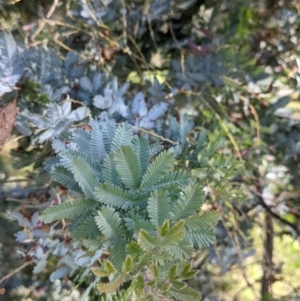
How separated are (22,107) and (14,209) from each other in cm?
29

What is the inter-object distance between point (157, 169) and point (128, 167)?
0.04m

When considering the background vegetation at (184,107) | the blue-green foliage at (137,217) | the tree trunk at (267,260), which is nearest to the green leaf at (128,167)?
the blue-green foliage at (137,217)

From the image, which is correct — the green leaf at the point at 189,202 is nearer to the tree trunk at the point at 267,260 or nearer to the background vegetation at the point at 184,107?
the background vegetation at the point at 184,107

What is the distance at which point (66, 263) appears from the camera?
2.86 ft

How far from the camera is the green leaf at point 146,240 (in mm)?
399

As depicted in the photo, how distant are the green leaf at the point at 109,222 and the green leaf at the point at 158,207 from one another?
0.04 meters

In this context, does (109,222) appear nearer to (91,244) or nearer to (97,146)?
(91,244)

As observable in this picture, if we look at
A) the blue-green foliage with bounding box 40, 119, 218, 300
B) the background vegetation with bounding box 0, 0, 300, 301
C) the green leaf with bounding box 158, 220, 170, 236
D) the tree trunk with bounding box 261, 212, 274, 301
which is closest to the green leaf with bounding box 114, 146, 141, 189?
the blue-green foliage with bounding box 40, 119, 218, 300

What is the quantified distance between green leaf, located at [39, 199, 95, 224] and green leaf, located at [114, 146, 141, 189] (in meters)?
0.06

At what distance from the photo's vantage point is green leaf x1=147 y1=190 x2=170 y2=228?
437 mm

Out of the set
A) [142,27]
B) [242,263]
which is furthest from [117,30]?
[242,263]

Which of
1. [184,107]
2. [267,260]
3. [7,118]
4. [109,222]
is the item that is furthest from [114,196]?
[267,260]

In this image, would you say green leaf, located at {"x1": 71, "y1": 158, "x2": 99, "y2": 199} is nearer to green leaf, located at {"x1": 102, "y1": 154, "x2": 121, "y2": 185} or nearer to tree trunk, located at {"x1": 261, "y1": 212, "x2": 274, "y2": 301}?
green leaf, located at {"x1": 102, "y1": 154, "x2": 121, "y2": 185}

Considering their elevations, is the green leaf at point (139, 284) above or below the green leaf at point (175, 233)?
below
